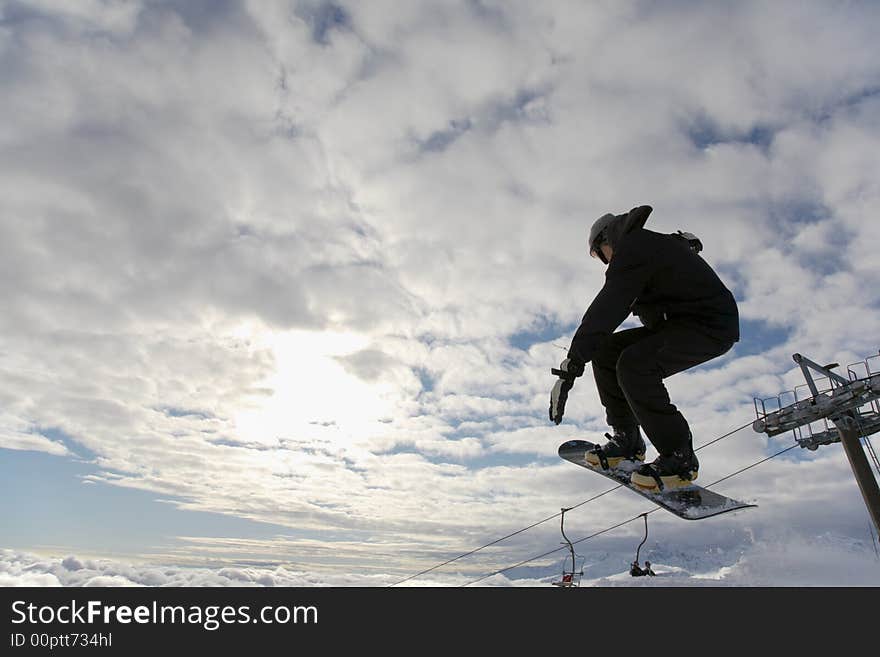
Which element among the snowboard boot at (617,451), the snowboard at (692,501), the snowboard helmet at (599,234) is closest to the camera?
the snowboard at (692,501)

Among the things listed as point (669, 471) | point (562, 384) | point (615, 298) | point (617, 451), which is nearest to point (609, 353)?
point (562, 384)

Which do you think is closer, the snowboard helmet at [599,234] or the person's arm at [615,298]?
the person's arm at [615,298]

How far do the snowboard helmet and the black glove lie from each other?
4.04ft

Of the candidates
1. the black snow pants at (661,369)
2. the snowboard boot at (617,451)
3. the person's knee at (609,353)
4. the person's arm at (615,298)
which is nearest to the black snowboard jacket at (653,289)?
the person's arm at (615,298)

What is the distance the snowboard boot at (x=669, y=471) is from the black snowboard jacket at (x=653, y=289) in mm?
1209

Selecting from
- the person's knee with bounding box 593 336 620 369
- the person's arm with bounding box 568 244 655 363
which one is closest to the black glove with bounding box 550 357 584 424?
the person's arm with bounding box 568 244 655 363

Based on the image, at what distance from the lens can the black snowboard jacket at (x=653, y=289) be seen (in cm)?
464

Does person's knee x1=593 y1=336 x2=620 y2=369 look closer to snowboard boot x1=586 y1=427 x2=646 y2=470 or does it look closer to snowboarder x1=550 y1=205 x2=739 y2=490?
snowboarder x1=550 y1=205 x2=739 y2=490

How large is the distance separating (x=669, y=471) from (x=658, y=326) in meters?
1.43

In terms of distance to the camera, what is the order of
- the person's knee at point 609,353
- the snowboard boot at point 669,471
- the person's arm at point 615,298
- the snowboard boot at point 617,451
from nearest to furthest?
1. the person's arm at point 615,298
2. the snowboard boot at point 669,471
3. the person's knee at point 609,353
4. the snowboard boot at point 617,451

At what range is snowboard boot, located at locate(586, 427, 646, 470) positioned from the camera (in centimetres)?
Result: 572

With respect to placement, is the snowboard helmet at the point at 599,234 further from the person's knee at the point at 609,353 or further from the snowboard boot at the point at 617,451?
the snowboard boot at the point at 617,451
